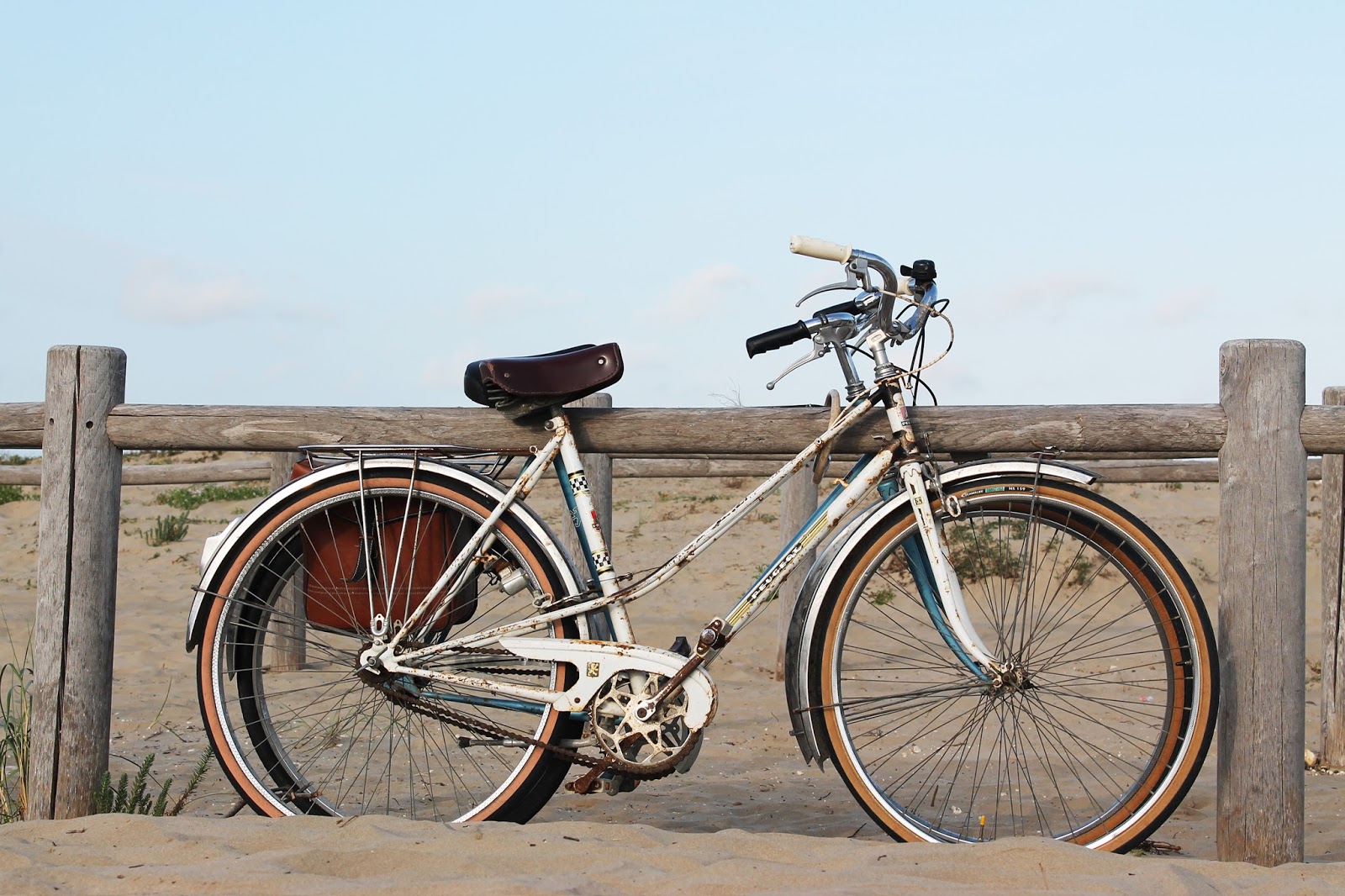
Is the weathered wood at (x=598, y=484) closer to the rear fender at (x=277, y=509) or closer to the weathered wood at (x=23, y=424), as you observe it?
the rear fender at (x=277, y=509)

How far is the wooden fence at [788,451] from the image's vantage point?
11.4 feet

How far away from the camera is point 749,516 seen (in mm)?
12859

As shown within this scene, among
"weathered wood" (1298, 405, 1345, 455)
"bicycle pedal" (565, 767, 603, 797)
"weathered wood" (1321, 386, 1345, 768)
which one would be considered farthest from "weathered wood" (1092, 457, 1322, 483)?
"bicycle pedal" (565, 767, 603, 797)

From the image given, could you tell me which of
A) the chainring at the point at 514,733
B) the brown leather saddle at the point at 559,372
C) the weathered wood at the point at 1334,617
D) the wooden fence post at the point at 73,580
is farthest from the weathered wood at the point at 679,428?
the weathered wood at the point at 1334,617

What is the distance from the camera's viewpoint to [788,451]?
3627 mm

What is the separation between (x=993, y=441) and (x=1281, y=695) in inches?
41.7

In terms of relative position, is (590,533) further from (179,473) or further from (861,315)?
(179,473)

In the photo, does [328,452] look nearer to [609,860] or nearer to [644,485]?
[609,860]

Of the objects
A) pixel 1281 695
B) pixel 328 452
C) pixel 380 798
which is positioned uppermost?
pixel 328 452

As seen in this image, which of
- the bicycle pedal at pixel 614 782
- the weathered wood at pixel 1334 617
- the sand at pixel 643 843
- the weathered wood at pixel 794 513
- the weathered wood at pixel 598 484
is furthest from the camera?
the weathered wood at pixel 794 513

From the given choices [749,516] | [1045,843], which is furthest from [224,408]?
[749,516]

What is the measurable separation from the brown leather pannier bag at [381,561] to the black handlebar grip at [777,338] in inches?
38.6

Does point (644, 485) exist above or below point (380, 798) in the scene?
above

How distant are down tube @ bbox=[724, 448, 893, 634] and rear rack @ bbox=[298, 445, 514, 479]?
79 centimetres
